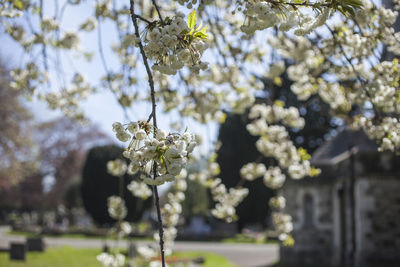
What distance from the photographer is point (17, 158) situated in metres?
17.3

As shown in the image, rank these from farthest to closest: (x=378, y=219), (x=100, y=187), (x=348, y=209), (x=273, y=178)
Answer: (x=100, y=187) → (x=348, y=209) → (x=378, y=219) → (x=273, y=178)

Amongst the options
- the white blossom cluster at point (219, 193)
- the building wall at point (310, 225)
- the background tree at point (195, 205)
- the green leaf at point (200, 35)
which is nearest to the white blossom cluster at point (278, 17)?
the green leaf at point (200, 35)

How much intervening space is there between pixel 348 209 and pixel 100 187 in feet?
43.5

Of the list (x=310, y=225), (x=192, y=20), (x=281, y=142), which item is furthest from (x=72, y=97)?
(x=310, y=225)

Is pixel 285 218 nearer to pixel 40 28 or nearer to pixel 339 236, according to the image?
pixel 40 28

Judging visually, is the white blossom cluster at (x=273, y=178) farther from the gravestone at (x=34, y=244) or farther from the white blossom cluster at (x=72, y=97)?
the gravestone at (x=34, y=244)

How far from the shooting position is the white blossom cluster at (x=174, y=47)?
4.91 feet

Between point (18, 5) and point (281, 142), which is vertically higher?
point (18, 5)

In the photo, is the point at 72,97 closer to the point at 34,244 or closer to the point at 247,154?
the point at 34,244

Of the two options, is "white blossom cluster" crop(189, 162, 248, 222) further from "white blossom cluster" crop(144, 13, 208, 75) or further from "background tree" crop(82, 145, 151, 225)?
"background tree" crop(82, 145, 151, 225)

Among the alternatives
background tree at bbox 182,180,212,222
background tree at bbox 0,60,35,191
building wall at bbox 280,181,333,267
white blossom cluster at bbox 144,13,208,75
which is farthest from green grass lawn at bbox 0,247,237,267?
background tree at bbox 182,180,212,222

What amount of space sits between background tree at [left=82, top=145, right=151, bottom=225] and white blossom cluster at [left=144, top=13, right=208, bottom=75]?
1868 centimetres

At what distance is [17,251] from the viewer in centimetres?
1053

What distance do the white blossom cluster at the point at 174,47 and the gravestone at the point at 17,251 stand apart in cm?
1029
